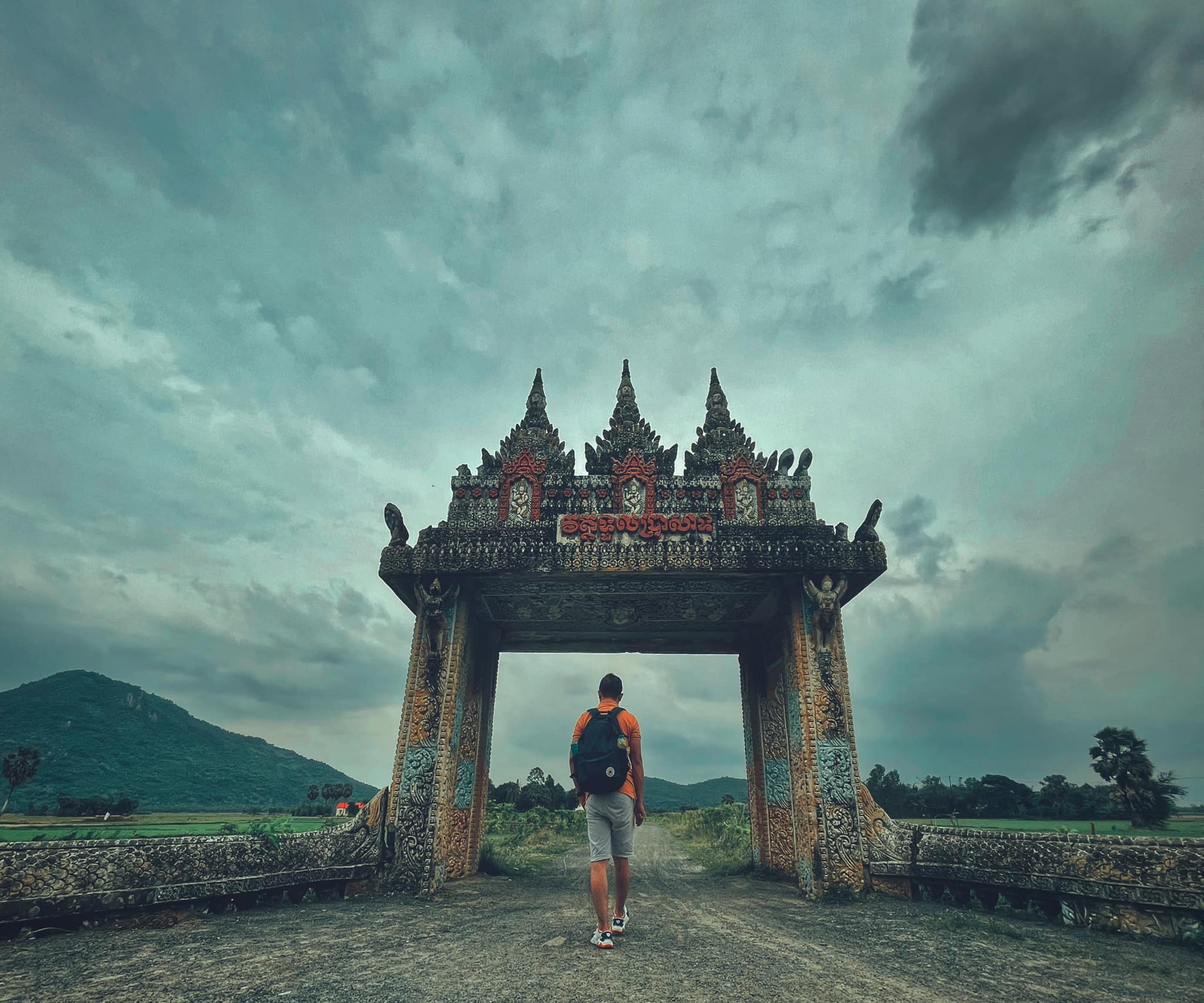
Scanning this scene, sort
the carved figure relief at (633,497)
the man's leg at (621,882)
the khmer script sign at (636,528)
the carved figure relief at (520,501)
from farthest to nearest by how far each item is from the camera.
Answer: the carved figure relief at (520,501), the carved figure relief at (633,497), the khmer script sign at (636,528), the man's leg at (621,882)

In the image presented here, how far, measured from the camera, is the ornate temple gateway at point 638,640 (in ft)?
19.7

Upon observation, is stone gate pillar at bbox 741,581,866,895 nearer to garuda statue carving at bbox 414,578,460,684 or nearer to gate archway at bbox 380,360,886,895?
gate archway at bbox 380,360,886,895

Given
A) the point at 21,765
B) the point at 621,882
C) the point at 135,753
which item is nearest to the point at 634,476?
the point at 621,882

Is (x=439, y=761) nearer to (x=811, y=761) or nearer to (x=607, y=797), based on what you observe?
(x=607, y=797)

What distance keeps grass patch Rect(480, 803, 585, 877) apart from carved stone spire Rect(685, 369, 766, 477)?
922 cm

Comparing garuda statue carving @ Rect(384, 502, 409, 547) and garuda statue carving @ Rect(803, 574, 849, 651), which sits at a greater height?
garuda statue carving @ Rect(384, 502, 409, 547)

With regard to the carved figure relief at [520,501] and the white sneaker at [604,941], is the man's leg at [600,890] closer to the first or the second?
the white sneaker at [604,941]

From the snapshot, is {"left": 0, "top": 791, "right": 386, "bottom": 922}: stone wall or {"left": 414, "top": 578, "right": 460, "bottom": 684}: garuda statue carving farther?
{"left": 414, "top": 578, "right": 460, "bottom": 684}: garuda statue carving

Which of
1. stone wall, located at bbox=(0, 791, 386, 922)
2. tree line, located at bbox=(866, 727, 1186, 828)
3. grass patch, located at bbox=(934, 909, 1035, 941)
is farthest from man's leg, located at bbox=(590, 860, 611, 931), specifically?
tree line, located at bbox=(866, 727, 1186, 828)

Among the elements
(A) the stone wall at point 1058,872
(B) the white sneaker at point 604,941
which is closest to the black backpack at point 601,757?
(B) the white sneaker at point 604,941

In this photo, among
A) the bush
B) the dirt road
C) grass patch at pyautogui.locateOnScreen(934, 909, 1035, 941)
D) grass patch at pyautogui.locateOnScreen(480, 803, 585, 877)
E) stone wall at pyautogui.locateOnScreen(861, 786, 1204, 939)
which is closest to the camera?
the dirt road

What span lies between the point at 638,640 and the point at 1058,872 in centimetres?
838

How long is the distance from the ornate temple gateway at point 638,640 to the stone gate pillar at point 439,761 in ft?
0.12

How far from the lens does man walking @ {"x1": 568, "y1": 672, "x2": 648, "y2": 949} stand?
203 inches
